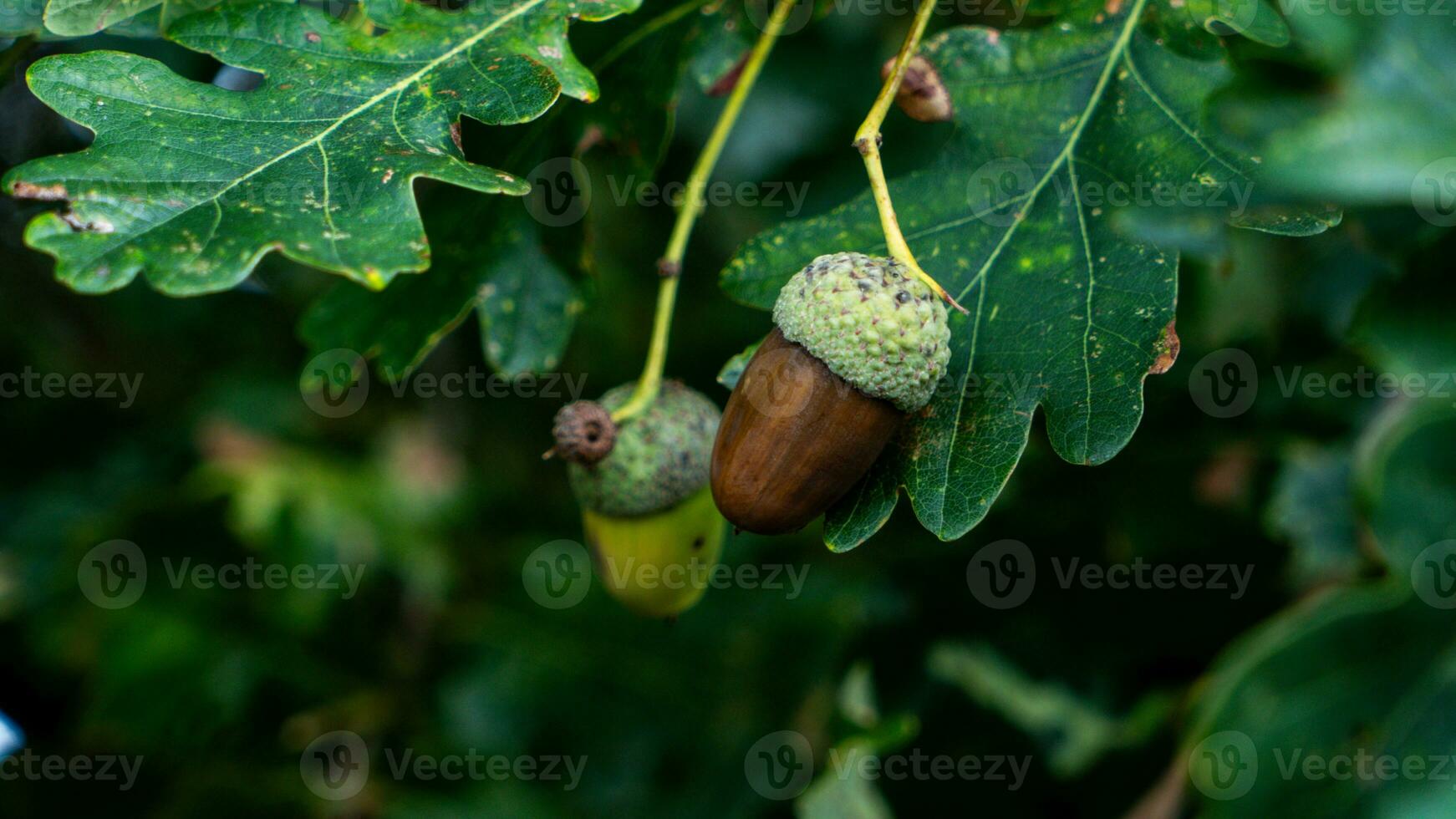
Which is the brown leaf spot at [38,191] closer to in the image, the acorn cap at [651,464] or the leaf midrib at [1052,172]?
the acorn cap at [651,464]

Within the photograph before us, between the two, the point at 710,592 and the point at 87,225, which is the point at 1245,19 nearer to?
the point at 87,225

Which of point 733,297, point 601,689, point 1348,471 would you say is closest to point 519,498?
point 601,689

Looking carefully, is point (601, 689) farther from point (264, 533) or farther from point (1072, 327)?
point (1072, 327)

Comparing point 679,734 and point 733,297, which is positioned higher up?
point 733,297

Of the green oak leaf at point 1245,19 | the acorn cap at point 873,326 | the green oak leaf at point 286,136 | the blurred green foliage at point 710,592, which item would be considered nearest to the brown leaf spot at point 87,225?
the green oak leaf at point 286,136

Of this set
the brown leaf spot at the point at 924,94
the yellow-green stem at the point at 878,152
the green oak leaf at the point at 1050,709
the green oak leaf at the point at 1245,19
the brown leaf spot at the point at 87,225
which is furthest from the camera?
the green oak leaf at the point at 1050,709

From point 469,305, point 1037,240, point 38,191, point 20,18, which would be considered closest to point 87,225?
point 38,191
